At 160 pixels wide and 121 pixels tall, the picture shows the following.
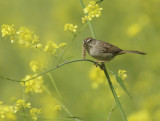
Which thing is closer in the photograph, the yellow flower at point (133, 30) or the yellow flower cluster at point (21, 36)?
the yellow flower cluster at point (21, 36)

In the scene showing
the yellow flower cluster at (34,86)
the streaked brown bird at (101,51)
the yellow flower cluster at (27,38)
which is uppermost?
the streaked brown bird at (101,51)

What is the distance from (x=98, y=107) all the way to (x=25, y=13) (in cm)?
594

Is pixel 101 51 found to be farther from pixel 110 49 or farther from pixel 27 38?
pixel 27 38

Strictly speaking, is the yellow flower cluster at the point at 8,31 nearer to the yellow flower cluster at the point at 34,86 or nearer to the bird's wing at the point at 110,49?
the yellow flower cluster at the point at 34,86

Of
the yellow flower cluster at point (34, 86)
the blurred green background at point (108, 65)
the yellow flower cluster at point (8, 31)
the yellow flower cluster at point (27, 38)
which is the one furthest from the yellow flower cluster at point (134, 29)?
the yellow flower cluster at point (8, 31)

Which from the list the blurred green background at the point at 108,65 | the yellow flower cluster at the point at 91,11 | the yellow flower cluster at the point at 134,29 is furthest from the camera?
the yellow flower cluster at the point at 134,29

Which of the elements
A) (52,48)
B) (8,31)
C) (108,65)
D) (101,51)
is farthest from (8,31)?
(108,65)

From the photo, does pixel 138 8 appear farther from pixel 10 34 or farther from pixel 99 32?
pixel 10 34

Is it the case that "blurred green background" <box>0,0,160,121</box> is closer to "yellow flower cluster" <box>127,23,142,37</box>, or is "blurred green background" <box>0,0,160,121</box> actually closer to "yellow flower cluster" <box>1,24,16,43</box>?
"yellow flower cluster" <box>127,23,142,37</box>

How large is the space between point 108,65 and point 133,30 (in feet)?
3.33

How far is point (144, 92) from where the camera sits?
6129 mm

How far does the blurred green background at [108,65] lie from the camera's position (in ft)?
18.3

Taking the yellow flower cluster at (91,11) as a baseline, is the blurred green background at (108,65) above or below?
above

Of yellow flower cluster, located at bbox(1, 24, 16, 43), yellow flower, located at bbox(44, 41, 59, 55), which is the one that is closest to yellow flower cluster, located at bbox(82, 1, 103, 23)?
yellow flower, located at bbox(44, 41, 59, 55)
